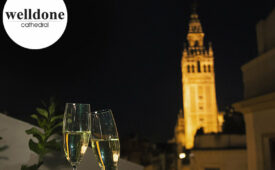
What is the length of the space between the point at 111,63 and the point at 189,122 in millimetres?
27411

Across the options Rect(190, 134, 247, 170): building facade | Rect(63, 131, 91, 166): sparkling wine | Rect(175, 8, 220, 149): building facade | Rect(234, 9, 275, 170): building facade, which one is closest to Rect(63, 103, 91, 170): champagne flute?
Rect(63, 131, 91, 166): sparkling wine

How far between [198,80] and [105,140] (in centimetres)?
5568

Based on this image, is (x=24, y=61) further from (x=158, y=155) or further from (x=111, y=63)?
(x=158, y=155)

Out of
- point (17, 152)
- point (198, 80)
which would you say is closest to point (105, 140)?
point (17, 152)

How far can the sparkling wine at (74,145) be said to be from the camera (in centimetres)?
121

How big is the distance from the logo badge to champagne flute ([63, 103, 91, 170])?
3248mm

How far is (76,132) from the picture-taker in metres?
1.22

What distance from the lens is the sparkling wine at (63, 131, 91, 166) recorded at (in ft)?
3.98

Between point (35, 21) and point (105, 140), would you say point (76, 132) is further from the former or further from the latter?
point (35, 21)

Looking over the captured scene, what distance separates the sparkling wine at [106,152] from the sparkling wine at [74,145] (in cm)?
5

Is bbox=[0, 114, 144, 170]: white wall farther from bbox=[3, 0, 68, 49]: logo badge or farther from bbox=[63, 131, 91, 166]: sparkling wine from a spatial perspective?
bbox=[3, 0, 68, 49]: logo badge

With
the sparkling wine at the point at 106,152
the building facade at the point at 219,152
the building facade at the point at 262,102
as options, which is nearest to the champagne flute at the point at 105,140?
the sparkling wine at the point at 106,152

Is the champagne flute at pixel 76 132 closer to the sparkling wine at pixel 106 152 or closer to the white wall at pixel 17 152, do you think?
the sparkling wine at pixel 106 152

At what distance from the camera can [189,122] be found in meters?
53.8
